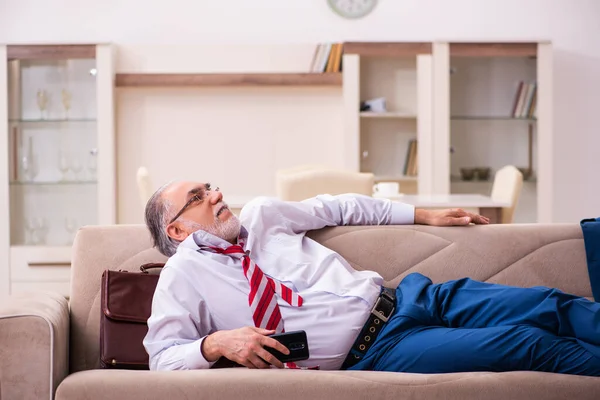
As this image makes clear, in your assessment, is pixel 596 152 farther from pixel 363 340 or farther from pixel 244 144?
pixel 363 340

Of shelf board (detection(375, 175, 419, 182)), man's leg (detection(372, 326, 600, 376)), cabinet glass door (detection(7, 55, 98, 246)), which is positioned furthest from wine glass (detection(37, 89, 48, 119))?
man's leg (detection(372, 326, 600, 376))

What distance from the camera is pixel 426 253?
84.7 inches

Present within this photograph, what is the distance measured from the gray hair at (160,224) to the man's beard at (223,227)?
0.20 feet

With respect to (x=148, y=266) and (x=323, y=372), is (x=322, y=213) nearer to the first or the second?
(x=148, y=266)

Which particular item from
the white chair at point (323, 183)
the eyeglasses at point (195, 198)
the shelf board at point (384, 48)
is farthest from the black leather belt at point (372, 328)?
the shelf board at point (384, 48)

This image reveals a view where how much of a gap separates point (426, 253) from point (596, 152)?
12.2 feet

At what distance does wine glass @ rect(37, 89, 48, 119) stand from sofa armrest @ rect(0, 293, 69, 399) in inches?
141

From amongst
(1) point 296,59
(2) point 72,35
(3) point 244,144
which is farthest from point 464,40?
(2) point 72,35

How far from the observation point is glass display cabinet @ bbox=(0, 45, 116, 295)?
4930 millimetres

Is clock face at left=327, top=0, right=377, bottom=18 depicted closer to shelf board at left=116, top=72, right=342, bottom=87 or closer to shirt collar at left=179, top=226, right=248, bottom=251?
shelf board at left=116, top=72, right=342, bottom=87

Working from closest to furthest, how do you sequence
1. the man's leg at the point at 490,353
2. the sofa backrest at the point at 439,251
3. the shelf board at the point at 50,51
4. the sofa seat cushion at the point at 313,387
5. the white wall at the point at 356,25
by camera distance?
the sofa seat cushion at the point at 313,387, the man's leg at the point at 490,353, the sofa backrest at the point at 439,251, the shelf board at the point at 50,51, the white wall at the point at 356,25

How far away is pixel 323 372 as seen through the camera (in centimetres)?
163

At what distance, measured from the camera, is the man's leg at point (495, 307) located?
178 cm

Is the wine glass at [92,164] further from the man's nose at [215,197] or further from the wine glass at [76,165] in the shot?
the man's nose at [215,197]
